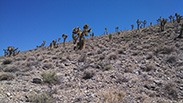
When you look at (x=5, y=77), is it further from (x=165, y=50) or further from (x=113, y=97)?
(x=165, y=50)

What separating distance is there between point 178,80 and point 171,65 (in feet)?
7.83

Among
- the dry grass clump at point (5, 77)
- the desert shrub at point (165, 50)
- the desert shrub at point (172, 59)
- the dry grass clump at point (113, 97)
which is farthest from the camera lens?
the desert shrub at point (165, 50)

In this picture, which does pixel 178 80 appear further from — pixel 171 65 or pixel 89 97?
pixel 89 97

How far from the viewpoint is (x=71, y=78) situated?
7129 millimetres

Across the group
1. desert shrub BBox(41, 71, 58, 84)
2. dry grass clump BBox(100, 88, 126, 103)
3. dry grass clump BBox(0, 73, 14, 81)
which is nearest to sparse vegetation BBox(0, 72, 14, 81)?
dry grass clump BBox(0, 73, 14, 81)

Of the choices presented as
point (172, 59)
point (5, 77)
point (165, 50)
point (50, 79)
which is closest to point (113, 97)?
point (50, 79)

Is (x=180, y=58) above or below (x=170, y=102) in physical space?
above

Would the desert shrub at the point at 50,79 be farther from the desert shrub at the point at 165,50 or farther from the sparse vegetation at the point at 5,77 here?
the desert shrub at the point at 165,50

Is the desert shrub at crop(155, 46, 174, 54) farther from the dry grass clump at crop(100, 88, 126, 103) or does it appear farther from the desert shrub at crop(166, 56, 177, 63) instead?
the dry grass clump at crop(100, 88, 126, 103)

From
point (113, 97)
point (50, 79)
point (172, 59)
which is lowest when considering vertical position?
point (113, 97)

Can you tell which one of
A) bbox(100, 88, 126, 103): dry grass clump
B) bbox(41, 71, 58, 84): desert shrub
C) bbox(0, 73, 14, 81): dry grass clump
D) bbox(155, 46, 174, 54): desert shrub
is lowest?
bbox(100, 88, 126, 103): dry grass clump

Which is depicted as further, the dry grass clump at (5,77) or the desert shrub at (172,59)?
the desert shrub at (172,59)

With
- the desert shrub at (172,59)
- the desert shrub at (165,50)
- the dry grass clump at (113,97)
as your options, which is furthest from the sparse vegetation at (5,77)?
the desert shrub at (165,50)

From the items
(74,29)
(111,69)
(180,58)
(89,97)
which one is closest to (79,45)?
(74,29)
